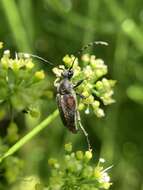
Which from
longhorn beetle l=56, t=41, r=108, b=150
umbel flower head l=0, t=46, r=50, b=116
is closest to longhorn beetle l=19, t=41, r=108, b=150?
longhorn beetle l=56, t=41, r=108, b=150

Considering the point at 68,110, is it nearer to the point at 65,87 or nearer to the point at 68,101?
the point at 68,101

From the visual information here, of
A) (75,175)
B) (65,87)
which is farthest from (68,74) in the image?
(75,175)

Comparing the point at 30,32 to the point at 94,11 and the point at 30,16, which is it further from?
the point at 94,11

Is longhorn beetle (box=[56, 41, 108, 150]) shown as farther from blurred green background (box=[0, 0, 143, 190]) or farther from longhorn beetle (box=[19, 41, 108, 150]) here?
blurred green background (box=[0, 0, 143, 190])

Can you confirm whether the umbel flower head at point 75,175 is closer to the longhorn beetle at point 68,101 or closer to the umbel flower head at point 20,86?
the longhorn beetle at point 68,101

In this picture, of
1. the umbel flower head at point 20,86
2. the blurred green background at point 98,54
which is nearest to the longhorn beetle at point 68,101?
the umbel flower head at point 20,86

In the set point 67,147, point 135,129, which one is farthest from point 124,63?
point 67,147
